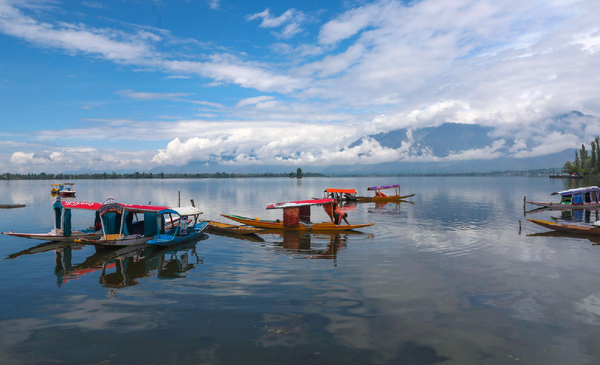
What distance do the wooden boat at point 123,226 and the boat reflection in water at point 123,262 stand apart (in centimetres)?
76

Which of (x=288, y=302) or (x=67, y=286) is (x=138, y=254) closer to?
(x=67, y=286)

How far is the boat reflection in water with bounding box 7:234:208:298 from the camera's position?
1722 centimetres

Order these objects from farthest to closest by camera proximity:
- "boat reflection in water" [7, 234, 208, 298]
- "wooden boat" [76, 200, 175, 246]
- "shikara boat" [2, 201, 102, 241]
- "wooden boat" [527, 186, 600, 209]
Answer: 1. "wooden boat" [527, 186, 600, 209]
2. "shikara boat" [2, 201, 102, 241]
3. "wooden boat" [76, 200, 175, 246]
4. "boat reflection in water" [7, 234, 208, 298]

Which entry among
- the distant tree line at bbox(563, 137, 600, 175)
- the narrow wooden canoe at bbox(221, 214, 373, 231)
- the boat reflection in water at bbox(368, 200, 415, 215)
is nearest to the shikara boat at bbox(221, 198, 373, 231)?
the narrow wooden canoe at bbox(221, 214, 373, 231)

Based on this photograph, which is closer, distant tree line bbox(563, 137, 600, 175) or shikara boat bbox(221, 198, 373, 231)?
shikara boat bbox(221, 198, 373, 231)

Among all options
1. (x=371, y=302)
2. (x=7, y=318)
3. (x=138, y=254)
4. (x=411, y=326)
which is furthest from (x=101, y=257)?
(x=411, y=326)

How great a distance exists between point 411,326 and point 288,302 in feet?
16.1

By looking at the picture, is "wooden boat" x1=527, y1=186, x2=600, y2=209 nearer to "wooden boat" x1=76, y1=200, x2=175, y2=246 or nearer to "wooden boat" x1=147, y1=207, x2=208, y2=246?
"wooden boat" x1=147, y1=207, x2=208, y2=246

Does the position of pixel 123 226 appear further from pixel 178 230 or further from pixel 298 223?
pixel 298 223

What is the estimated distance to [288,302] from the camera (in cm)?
1320

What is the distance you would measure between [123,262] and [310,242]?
13483mm

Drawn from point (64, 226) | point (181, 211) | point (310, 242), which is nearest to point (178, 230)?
point (181, 211)

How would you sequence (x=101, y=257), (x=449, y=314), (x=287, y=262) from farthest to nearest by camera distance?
(x=101, y=257) → (x=287, y=262) → (x=449, y=314)

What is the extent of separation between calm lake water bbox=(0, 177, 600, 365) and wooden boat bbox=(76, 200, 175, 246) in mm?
902
